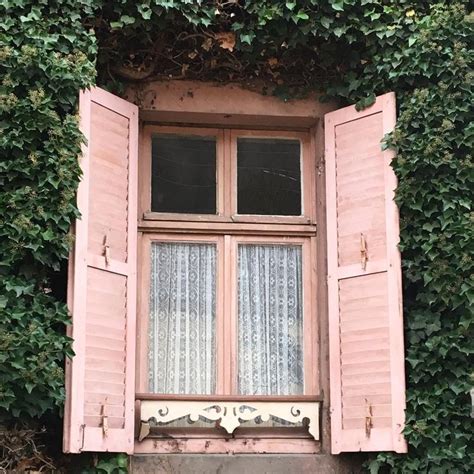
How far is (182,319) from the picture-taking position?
8.62m

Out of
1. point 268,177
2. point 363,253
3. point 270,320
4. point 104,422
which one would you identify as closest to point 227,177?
point 268,177

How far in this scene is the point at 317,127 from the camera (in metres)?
8.97

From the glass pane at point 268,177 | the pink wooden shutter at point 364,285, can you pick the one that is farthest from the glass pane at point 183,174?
the pink wooden shutter at point 364,285

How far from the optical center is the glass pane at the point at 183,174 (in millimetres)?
8805

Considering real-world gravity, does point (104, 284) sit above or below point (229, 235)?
below

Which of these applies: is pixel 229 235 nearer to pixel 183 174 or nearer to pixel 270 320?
pixel 183 174

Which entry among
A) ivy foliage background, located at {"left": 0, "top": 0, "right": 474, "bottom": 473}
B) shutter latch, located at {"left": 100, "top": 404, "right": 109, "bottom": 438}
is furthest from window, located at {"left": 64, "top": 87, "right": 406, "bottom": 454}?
ivy foliage background, located at {"left": 0, "top": 0, "right": 474, "bottom": 473}

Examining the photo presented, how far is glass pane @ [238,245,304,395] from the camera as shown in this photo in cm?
857

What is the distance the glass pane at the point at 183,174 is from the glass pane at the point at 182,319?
273 millimetres

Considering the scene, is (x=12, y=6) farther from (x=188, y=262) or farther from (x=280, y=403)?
(x=280, y=403)

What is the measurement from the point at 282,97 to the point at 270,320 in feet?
4.89

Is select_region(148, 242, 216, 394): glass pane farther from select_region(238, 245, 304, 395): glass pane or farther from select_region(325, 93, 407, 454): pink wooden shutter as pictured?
select_region(325, 93, 407, 454): pink wooden shutter

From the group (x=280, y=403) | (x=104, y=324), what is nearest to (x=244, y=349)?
(x=280, y=403)

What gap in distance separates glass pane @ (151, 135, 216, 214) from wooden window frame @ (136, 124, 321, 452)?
4 centimetres
